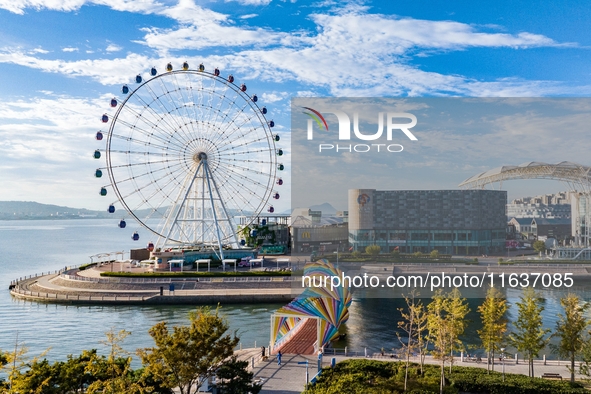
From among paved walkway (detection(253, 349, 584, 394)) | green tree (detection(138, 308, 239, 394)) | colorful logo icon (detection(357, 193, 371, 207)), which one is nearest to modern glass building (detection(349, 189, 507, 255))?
colorful logo icon (detection(357, 193, 371, 207))

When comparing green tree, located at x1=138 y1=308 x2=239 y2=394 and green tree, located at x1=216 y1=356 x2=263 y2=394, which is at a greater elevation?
green tree, located at x1=138 y1=308 x2=239 y2=394

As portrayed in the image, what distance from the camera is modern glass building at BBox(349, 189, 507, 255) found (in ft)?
308

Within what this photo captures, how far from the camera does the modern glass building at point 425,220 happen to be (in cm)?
9394

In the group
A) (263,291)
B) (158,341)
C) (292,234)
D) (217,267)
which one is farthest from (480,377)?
(292,234)

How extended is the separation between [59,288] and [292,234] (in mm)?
50132

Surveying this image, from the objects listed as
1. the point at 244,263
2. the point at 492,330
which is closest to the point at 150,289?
the point at 244,263

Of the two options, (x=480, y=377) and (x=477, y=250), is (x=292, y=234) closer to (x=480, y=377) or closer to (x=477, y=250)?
(x=477, y=250)

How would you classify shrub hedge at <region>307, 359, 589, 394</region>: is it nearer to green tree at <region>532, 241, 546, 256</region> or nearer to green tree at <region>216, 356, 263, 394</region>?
green tree at <region>216, 356, 263, 394</region>

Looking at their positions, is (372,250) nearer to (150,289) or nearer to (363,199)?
(363,199)

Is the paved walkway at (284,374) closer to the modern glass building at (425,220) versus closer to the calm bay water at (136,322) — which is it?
the calm bay water at (136,322)

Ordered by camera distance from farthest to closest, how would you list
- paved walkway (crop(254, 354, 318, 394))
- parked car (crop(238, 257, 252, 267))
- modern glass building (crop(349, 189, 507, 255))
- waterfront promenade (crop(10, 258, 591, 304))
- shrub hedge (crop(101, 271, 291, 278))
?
modern glass building (crop(349, 189, 507, 255))
parked car (crop(238, 257, 252, 267))
shrub hedge (crop(101, 271, 291, 278))
waterfront promenade (crop(10, 258, 591, 304))
paved walkway (crop(254, 354, 318, 394))

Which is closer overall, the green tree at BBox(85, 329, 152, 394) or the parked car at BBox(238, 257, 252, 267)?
the green tree at BBox(85, 329, 152, 394)

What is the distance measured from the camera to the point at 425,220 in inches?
3720

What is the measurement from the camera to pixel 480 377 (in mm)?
21656
